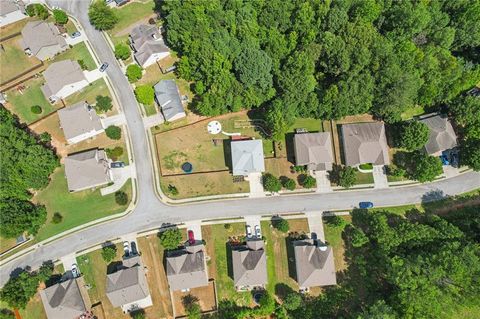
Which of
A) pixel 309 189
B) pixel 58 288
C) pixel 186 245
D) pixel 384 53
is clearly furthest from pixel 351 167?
pixel 58 288

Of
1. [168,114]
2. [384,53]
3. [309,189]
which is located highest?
[384,53]

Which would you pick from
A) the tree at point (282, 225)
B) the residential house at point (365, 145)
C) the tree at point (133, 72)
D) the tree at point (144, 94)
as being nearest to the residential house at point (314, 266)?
the tree at point (282, 225)

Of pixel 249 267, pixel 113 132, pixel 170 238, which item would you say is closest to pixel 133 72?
pixel 113 132

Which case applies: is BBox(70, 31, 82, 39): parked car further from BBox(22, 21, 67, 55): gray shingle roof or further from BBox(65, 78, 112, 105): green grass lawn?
BBox(65, 78, 112, 105): green grass lawn

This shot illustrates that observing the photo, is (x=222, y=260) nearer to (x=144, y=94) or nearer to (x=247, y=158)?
(x=247, y=158)

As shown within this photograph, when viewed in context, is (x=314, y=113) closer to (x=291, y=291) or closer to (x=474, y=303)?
(x=291, y=291)

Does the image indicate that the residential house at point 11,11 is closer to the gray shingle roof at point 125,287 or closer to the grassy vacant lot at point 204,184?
the grassy vacant lot at point 204,184
